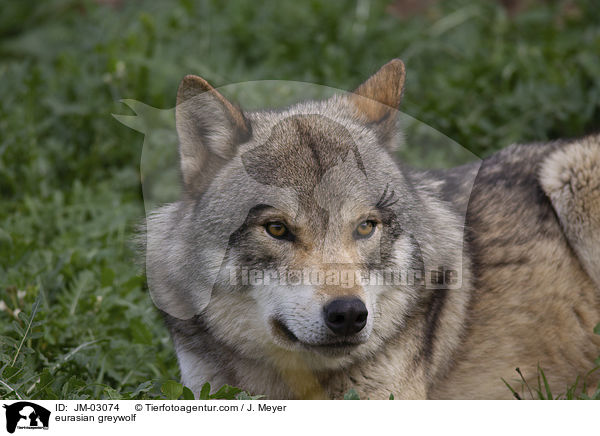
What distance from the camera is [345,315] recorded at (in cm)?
360

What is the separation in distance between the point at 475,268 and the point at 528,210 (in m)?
0.63

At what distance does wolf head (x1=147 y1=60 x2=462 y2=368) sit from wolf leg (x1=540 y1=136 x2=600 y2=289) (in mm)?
1026

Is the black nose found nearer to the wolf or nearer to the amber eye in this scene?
the wolf

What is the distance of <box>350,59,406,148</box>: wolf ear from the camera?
4398 mm

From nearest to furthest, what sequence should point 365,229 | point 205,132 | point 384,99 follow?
1. point 365,229
2. point 205,132
3. point 384,99

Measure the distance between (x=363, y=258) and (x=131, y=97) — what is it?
4397 millimetres

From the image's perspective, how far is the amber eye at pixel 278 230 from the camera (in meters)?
3.87

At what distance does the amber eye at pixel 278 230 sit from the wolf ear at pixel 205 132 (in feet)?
1.90

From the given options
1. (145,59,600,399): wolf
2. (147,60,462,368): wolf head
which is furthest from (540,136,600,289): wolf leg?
(147,60,462,368): wolf head

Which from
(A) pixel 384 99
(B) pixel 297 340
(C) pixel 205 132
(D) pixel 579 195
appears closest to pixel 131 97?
(C) pixel 205 132

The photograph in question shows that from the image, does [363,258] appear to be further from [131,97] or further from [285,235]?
[131,97]
